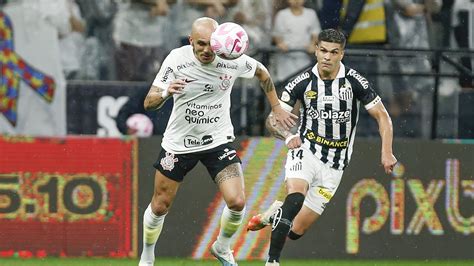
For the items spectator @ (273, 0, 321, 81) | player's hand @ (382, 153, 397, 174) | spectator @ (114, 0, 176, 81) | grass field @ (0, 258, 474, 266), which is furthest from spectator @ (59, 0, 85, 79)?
player's hand @ (382, 153, 397, 174)

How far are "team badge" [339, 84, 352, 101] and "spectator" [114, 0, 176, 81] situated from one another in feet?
11.4

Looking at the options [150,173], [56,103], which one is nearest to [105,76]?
[56,103]

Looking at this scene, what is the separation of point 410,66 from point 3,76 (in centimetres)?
463

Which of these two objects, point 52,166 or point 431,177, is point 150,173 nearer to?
point 52,166

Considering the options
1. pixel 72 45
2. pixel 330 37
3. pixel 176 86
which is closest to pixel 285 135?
pixel 330 37

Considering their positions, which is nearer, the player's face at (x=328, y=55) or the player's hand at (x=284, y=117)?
the player's hand at (x=284, y=117)

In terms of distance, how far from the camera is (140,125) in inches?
589

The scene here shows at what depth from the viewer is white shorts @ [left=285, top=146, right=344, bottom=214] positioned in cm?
1210

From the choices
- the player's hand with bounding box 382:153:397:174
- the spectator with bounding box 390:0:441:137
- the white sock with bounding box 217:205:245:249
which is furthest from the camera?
the spectator with bounding box 390:0:441:137

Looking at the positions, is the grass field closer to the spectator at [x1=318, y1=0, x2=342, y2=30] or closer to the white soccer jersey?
the white soccer jersey

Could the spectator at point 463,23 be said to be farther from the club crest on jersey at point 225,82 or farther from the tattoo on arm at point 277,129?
the club crest on jersey at point 225,82

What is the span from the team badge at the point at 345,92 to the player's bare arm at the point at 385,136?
0.85 feet

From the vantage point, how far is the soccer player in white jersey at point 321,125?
1198 cm

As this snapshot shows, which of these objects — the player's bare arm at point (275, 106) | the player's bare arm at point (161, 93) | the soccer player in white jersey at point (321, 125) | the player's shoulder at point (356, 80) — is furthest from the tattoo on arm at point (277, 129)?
the player's bare arm at point (161, 93)
